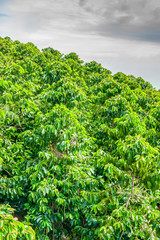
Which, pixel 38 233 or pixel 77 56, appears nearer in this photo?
pixel 38 233

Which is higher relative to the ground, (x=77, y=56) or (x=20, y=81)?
(x=77, y=56)

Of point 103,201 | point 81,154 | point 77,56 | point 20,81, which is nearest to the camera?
point 103,201

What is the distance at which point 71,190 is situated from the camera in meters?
4.92

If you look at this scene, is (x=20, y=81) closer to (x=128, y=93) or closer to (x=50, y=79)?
(x=50, y=79)

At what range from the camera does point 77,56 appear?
20219 mm

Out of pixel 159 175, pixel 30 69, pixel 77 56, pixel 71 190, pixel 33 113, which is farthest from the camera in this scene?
pixel 77 56

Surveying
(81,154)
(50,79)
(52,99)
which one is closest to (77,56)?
(50,79)

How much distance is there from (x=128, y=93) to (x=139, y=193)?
503 cm

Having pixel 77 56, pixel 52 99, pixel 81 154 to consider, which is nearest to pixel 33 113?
pixel 52 99

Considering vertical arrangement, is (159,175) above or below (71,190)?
above

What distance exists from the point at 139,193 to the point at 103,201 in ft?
2.84

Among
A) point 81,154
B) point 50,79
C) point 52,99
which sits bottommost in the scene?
point 81,154

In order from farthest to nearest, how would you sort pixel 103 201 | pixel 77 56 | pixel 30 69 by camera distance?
1. pixel 77 56
2. pixel 30 69
3. pixel 103 201

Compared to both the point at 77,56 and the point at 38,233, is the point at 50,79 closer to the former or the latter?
the point at 38,233
